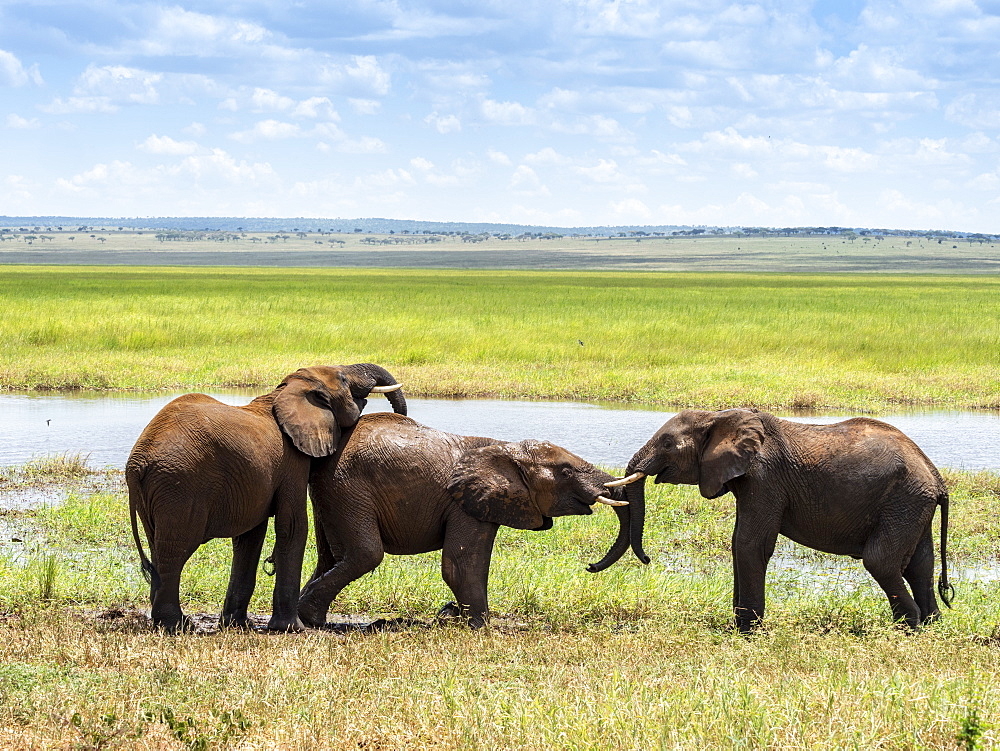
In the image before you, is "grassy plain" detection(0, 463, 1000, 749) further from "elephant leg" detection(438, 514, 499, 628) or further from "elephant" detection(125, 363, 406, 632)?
"elephant" detection(125, 363, 406, 632)

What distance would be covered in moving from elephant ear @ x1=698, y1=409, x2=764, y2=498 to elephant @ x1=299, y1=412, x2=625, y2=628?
61cm

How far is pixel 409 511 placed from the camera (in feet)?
24.5

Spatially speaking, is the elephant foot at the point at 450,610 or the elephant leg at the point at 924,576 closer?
the elephant foot at the point at 450,610

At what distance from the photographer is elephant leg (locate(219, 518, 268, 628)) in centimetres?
751

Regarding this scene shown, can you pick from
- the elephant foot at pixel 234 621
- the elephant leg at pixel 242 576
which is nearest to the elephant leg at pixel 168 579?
the elephant foot at pixel 234 621

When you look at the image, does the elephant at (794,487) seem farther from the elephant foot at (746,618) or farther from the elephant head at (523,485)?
the elephant head at (523,485)

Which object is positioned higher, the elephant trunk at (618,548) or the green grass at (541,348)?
the elephant trunk at (618,548)

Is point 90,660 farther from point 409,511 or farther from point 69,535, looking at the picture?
point 69,535

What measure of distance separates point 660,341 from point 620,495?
23.3 metres

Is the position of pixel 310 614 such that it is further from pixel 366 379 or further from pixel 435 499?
pixel 366 379

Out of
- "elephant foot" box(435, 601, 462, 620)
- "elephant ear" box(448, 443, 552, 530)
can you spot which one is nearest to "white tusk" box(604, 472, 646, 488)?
"elephant ear" box(448, 443, 552, 530)

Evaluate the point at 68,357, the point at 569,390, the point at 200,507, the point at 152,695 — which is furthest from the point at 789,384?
the point at 152,695

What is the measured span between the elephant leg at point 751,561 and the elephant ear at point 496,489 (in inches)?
50.4

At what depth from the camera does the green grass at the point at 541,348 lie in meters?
23.2
